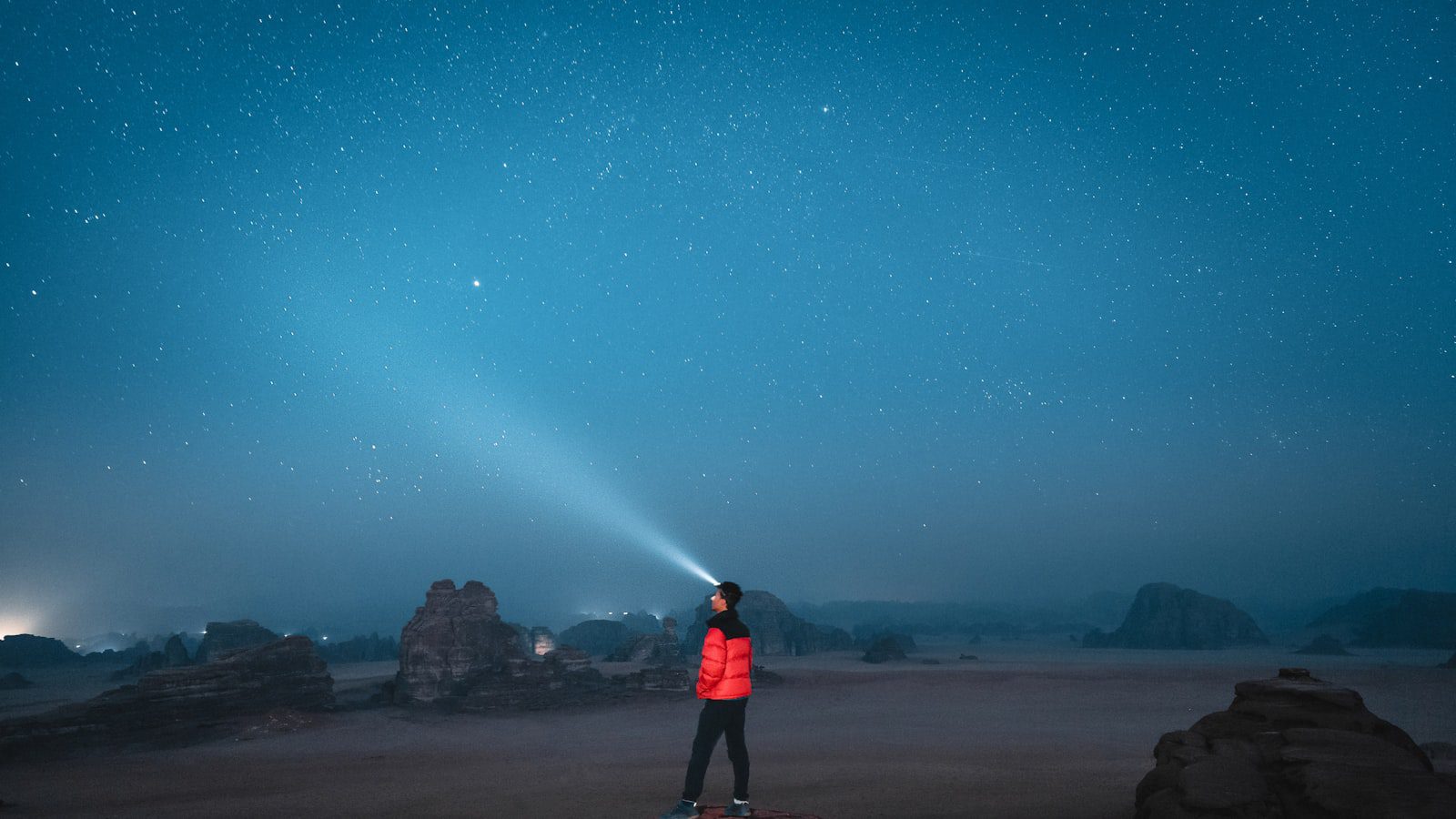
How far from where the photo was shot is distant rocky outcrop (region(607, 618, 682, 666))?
62562 mm

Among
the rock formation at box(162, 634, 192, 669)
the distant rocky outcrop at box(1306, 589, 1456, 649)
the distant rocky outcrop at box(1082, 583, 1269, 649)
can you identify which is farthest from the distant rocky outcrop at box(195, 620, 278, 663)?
the distant rocky outcrop at box(1306, 589, 1456, 649)

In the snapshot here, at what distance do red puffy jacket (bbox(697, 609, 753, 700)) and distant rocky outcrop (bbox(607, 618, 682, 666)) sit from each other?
181 feet

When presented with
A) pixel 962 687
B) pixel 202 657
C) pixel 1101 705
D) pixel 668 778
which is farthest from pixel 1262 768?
pixel 202 657

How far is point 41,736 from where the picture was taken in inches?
1006

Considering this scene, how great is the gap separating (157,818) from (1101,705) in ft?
120

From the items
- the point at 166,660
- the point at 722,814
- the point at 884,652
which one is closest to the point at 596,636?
the point at 884,652

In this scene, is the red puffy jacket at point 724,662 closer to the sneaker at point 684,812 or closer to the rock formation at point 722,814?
the sneaker at point 684,812

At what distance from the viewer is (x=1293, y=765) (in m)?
9.73

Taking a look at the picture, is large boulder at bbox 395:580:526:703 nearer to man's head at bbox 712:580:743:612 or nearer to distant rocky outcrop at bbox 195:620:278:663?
distant rocky outcrop at bbox 195:620:278:663

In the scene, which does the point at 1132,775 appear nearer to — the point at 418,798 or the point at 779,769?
the point at 779,769

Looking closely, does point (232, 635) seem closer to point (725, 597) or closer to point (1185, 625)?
point (725, 597)

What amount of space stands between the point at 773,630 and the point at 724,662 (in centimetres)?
7720

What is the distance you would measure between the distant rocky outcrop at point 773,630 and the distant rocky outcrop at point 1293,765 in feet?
225

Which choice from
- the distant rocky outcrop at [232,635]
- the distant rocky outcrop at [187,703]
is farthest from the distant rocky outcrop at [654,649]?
the distant rocky outcrop at [187,703]
